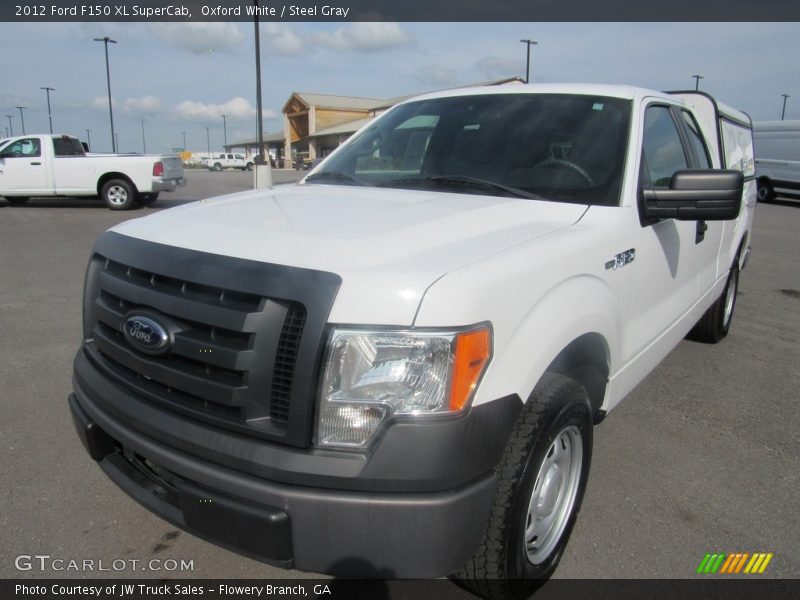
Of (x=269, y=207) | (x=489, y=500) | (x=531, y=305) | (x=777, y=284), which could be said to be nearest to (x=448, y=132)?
(x=269, y=207)

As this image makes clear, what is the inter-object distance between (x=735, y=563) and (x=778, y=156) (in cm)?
2074

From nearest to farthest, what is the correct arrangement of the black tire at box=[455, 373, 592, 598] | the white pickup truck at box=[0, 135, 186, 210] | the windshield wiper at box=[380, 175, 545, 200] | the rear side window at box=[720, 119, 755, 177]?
the black tire at box=[455, 373, 592, 598] → the windshield wiper at box=[380, 175, 545, 200] → the rear side window at box=[720, 119, 755, 177] → the white pickup truck at box=[0, 135, 186, 210]

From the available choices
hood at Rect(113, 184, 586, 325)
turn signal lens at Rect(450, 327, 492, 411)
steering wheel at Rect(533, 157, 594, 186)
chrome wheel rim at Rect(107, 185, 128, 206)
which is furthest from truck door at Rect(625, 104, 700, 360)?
chrome wheel rim at Rect(107, 185, 128, 206)

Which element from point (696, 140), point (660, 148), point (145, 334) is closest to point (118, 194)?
point (696, 140)

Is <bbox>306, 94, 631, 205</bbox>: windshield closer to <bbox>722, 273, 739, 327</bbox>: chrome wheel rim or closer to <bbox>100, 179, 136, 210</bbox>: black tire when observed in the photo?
<bbox>722, 273, 739, 327</bbox>: chrome wheel rim

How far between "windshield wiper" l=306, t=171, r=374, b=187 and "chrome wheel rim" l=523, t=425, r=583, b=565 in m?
1.59

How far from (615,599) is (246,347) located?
1.62m

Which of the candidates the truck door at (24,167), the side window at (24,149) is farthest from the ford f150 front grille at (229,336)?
the side window at (24,149)

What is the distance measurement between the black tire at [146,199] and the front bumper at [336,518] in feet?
50.2

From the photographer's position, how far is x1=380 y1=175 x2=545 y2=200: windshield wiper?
110 inches

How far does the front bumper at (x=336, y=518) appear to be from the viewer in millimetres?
1706

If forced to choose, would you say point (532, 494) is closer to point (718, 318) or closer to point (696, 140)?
point (696, 140)

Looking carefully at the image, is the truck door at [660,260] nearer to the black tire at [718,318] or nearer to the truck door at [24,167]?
the black tire at [718,318]

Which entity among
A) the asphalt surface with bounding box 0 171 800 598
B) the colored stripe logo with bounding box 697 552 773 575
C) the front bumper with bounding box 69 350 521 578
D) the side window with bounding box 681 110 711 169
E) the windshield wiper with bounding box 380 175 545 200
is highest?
the side window with bounding box 681 110 711 169
